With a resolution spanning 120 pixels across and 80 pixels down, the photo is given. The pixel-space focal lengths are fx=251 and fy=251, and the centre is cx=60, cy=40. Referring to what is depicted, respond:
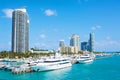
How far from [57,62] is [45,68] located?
6.09 m

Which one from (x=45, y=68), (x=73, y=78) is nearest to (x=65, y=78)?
(x=73, y=78)

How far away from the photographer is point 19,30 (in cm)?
16200

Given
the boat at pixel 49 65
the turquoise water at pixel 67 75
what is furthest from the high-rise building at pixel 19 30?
the turquoise water at pixel 67 75

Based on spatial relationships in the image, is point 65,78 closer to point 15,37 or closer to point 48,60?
point 48,60

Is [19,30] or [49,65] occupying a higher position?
[19,30]

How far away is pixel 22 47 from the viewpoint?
541 feet

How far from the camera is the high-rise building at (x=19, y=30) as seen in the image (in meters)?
162

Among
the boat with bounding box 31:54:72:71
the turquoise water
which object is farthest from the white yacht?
the turquoise water

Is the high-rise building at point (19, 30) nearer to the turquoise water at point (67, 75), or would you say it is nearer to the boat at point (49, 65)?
the boat at point (49, 65)


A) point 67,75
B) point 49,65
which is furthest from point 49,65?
point 67,75

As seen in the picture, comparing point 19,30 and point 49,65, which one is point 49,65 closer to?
point 49,65

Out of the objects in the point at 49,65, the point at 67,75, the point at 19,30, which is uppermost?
the point at 19,30

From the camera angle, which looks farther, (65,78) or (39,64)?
(39,64)

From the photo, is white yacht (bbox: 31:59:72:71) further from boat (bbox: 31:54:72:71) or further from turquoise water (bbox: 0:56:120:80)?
turquoise water (bbox: 0:56:120:80)
